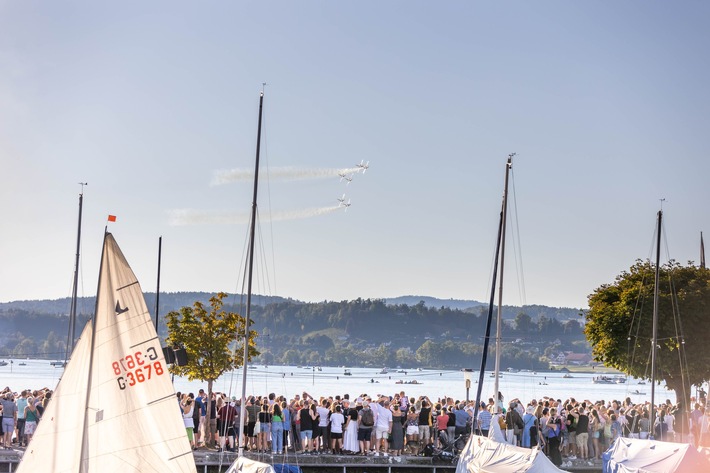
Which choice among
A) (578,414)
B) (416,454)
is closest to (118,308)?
(416,454)

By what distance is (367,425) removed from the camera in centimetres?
3594

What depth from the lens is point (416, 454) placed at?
3669cm

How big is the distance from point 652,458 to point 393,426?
923cm

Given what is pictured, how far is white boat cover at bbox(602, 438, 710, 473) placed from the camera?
2838 centimetres

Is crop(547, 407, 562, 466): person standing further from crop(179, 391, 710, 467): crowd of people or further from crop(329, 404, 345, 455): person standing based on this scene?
crop(329, 404, 345, 455): person standing

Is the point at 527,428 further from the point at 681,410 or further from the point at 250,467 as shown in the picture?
the point at 250,467

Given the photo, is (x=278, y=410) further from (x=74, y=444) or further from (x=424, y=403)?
(x=74, y=444)

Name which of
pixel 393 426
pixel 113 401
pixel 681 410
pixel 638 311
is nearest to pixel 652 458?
pixel 393 426

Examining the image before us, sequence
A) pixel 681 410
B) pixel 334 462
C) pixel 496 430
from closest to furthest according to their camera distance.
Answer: pixel 496 430, pixel 334 462, pixel 681 410

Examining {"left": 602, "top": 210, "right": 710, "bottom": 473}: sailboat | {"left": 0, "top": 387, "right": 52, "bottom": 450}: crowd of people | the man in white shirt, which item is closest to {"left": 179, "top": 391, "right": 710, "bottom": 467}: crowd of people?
the man in white shirt

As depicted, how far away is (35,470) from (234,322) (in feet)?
67.8

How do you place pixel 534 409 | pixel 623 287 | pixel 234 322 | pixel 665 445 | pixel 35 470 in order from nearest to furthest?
1. pixel 35 470
2. pixel 665 445
3. pixel 534 409
4. pixel 234 322
5. pixel 623 287

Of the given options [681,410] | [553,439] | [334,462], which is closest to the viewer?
[334,462]

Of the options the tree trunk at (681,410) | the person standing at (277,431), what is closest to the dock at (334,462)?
the person standing at (277,431)
